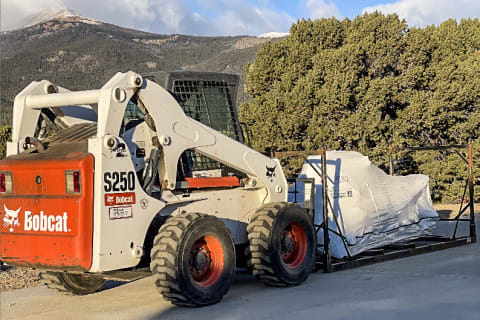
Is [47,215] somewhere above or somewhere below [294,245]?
above

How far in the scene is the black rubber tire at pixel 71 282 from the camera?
31.4ft

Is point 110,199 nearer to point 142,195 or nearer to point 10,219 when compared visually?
point 142,195

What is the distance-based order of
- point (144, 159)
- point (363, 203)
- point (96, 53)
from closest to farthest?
point (144, 159) → point (363, 203) → point (96, 53)

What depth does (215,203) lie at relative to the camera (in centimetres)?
953

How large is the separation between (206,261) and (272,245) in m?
1.19

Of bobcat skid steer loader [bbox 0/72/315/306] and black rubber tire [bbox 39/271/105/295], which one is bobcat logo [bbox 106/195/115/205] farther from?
black rubber tire [bbox 39/271/105/295]

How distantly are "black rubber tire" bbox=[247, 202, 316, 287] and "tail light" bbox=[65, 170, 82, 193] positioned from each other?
2.78 meters

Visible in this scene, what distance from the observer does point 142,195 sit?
328 inches

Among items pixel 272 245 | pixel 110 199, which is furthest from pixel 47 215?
pixel 272 245

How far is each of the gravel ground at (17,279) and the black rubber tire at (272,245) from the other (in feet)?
→ 12.1

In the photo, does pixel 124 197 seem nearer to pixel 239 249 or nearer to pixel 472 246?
pixel 239 249

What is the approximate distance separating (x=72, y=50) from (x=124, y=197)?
240 feet

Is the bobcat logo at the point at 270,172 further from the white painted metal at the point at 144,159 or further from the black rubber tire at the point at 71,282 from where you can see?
the black rubber tire at the point at 71,282

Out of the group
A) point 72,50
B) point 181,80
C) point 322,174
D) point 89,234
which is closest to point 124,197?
point 89,234
